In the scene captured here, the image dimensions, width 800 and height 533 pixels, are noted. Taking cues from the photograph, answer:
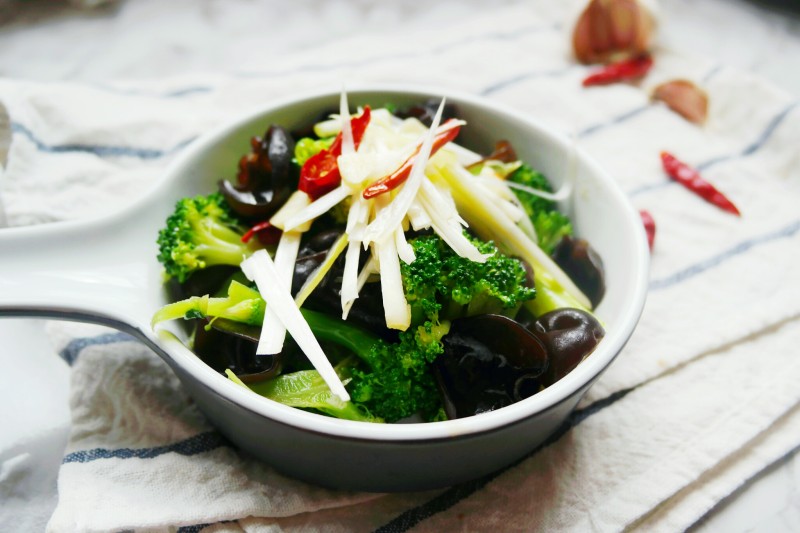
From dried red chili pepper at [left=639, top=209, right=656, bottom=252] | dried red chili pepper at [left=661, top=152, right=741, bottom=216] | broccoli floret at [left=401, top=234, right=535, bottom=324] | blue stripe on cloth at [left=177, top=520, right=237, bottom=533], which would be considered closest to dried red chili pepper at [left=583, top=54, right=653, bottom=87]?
dried red chili pepper at [left=661, top=152, right=741, bottom=216]

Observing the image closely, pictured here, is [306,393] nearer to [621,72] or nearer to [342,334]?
[342,334]

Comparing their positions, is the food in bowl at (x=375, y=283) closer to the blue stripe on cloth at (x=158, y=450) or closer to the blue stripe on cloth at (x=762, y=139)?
the blue stripe on cloth at (x=158, y=450)

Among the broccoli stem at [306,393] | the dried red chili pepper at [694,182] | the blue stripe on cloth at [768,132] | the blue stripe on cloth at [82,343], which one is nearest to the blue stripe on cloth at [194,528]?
the broccoli stem at [306,393]

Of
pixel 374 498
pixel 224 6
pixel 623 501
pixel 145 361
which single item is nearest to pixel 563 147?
pixel 623 501

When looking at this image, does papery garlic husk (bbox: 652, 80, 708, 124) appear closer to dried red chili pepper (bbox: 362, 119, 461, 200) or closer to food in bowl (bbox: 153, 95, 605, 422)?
food in bowl (bbox: 153, 95, 605, 422)

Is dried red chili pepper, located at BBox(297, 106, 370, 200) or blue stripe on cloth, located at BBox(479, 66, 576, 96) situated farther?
blue stripe on cloth, located at BBox(479, 66, 576, 96)

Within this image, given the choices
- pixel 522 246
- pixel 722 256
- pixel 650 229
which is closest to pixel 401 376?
pixel 522 246
